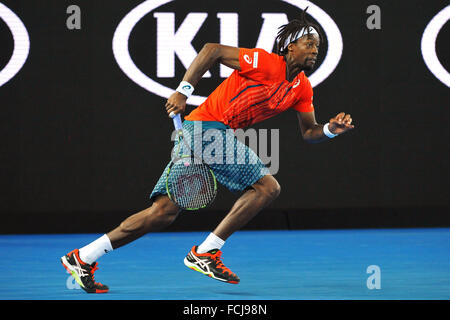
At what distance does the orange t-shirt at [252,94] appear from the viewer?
14.5 ft

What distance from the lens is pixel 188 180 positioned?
4277 millimetres

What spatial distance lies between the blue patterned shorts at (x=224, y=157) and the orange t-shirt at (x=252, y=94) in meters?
0.11

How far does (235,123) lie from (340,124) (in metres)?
0.62

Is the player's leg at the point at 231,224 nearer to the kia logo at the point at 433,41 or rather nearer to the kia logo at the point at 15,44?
the kia logo at the point at 15,44

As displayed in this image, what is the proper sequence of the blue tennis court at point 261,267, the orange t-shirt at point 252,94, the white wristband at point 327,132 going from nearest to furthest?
the blue tennis court at point 261,267
the orange t-shirt at point 252,94
the white wristband at point 327,132

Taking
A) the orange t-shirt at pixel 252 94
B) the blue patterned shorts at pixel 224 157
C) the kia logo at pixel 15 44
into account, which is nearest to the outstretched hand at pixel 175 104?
the blue patterned shorts at pixel 224 157

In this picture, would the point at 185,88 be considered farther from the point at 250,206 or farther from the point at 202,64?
the point at 250,206

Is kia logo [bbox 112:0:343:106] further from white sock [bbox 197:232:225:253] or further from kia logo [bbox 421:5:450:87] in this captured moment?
white sock [bbox 197:232:225:253]

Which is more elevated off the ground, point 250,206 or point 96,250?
point 250,206

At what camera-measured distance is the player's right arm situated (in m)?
4.05

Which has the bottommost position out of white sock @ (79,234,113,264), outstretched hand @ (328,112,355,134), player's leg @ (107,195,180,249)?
white sock @ (79,234,113,264)

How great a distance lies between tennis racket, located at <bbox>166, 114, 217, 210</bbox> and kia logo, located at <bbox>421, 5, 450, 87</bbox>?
4.28m

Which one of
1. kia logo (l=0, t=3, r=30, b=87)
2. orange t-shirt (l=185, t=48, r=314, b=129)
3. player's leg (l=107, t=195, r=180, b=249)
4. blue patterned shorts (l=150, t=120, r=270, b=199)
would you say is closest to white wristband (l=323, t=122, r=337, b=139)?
orange t-shirt (l=185, t=48, r=314, b=129)

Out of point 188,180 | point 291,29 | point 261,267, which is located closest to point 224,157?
point 188,180
